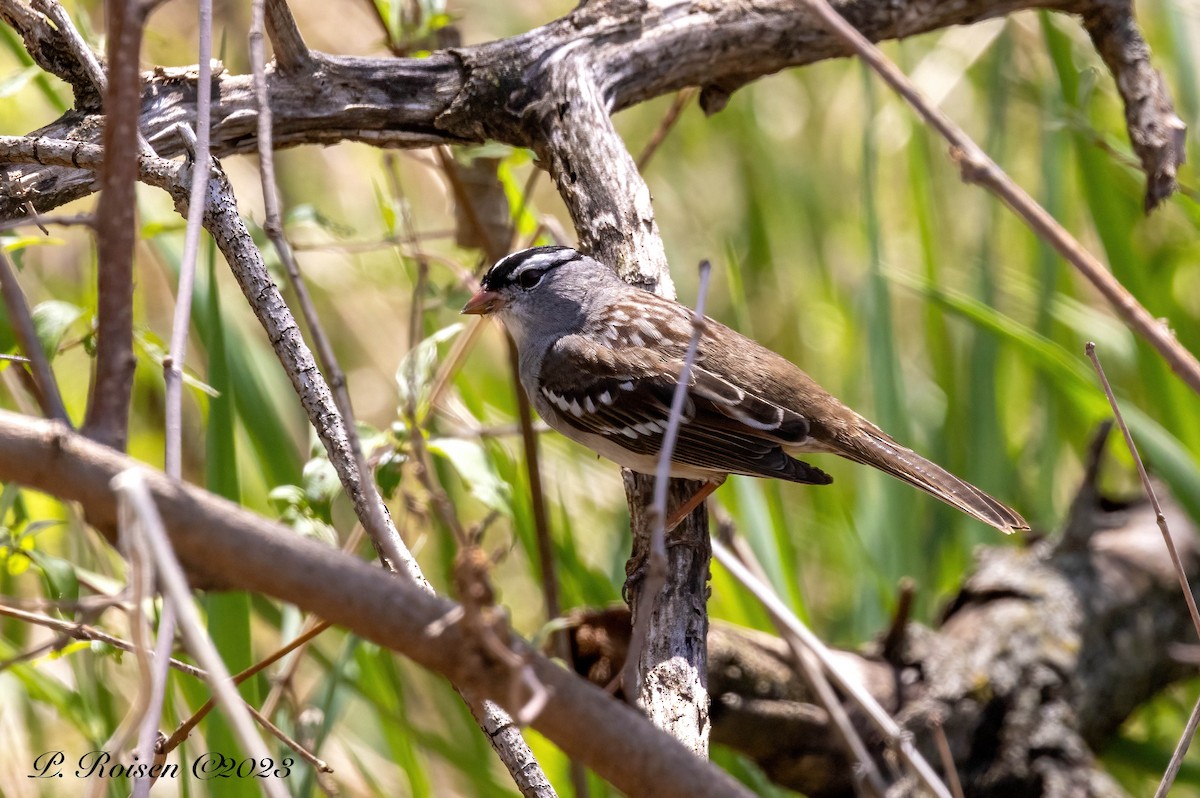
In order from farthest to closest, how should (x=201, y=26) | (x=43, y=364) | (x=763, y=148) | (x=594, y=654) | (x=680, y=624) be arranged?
(x=763, y=148)
(x=594, y=654)
(x=680, y=624)
(x=201, y=26)
(x=43, y=364)

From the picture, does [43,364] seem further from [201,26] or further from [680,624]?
[680,624]

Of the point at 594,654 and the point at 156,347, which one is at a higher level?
the point at 156,347

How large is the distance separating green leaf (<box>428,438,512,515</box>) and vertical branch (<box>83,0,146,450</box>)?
42.5 inches

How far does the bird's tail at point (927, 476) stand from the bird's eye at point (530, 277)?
849 millimetres

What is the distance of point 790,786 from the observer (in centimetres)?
269

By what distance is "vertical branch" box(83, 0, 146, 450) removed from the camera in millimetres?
979

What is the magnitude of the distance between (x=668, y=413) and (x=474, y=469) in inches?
22.3

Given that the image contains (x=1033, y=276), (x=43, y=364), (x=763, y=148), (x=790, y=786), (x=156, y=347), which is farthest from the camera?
(x=763, y=148)

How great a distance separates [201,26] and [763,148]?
3.08 metres

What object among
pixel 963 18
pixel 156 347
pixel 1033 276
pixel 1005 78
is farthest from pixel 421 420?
pixel 1005 78

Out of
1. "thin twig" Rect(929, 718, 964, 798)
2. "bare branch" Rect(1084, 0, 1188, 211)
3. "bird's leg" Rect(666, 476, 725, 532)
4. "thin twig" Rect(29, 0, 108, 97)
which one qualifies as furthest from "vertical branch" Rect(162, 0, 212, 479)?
"bare branch" Rect(1084, 0, 1188, 211)

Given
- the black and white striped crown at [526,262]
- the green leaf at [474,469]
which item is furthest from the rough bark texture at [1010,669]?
the black and white striped crown at [526,262]

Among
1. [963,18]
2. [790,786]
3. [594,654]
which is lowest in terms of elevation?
[790,786]

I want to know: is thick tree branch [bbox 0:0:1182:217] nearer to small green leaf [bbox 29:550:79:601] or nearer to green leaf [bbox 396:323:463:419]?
green leaf [bbox 396:323:463:419]
